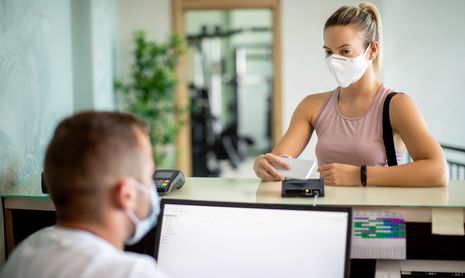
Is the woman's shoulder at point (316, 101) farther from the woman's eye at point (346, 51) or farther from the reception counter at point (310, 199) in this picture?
the reception counter at point (310, 199)

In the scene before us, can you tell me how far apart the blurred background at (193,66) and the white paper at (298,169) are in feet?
2.81

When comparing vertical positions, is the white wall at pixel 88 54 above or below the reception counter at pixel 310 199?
above

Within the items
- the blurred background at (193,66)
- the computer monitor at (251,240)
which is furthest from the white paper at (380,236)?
the blurred background at (193,66)

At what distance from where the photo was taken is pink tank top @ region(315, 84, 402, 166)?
1.85m

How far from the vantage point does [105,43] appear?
4750mm

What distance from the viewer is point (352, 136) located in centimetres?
188

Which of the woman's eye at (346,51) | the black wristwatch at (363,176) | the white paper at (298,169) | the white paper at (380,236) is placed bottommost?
the white paper at (380,236)

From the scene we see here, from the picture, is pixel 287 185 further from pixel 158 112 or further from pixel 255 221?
pixel 158 112

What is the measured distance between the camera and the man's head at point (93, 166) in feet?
2.88

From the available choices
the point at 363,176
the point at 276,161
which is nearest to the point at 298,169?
the point at 276,161

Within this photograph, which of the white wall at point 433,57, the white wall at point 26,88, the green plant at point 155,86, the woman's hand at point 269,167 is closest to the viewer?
the woman's hand at point 269,167

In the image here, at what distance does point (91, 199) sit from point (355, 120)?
1.20 m

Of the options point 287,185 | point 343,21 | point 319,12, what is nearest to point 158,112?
point 319,12

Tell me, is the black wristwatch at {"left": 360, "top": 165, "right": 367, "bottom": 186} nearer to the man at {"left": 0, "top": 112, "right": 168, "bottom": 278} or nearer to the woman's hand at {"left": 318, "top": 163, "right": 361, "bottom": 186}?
the woman's hand at {"left": 318, "top": 163, "right": 361, "bottom": 186}
